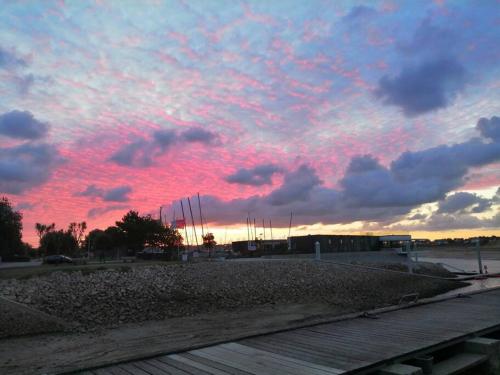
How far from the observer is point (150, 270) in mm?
29172

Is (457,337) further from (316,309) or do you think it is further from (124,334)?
(316,309)

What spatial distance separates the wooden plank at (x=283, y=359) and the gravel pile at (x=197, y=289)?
13.1 meters

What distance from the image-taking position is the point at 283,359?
7.61 metres

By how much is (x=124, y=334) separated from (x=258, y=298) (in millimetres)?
11159

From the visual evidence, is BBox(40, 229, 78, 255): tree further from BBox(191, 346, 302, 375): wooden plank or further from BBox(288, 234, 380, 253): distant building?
BBox(191, 346, 302, 375): wooden plank

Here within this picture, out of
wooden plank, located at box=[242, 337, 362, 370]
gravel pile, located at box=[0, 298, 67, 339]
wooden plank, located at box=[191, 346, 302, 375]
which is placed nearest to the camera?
wooden plank, located at box=[191, 346, 302, 375]

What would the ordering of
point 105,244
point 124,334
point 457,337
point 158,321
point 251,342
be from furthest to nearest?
point 105,244, point 158,321, point 124,334, point 457,337, point 251,342

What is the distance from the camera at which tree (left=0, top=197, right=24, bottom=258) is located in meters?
53.7

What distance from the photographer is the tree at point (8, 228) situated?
53719 mm

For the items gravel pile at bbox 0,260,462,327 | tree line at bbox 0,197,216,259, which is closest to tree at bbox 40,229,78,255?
tree line at bbox 0,197,216,259

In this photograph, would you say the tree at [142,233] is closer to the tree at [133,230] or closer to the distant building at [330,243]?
the tree at [133,230]

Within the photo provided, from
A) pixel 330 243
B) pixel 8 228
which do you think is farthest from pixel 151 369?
pixel 330 243

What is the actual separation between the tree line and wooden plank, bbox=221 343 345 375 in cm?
5432

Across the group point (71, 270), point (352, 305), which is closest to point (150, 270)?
point (71, 270)
